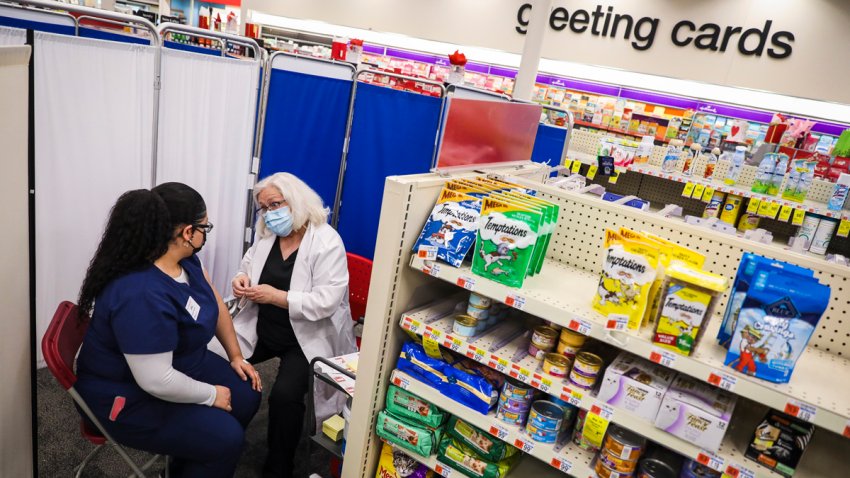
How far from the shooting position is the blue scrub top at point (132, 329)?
2020 millimetres

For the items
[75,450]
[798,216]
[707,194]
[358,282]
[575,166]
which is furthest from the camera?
[575,166]

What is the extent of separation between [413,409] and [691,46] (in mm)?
9299

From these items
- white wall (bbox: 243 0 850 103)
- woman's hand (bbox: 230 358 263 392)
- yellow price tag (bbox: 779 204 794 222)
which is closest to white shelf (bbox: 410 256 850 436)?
woman's hand (bbox: 230 358 263 392)

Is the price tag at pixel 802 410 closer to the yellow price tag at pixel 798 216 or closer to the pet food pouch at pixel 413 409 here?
the pet food pouch at pixel 413 409

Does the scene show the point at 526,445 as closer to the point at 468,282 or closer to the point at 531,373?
the point at 531,373

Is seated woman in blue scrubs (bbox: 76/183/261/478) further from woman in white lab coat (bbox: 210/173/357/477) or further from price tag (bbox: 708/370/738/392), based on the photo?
price tag (bbox: 708/370/738/392)

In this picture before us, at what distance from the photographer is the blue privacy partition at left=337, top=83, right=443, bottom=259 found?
4.14 m

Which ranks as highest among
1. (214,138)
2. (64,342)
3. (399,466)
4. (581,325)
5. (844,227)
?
(844,227)

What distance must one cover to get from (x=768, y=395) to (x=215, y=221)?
142 inches

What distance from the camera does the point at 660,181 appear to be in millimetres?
6121

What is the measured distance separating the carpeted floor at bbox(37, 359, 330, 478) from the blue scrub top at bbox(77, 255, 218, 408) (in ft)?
2.76

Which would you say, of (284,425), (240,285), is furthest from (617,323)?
(240,285)

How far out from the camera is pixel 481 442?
2.13 metres

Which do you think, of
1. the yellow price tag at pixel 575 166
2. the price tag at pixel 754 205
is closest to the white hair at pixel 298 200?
the yellow price tag at pixel 575 166
